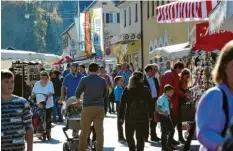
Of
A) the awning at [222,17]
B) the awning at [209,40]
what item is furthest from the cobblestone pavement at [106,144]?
the awning at [222,17]

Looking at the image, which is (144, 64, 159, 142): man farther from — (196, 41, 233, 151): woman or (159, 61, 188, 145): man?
(196, 41, 233, 151): woman

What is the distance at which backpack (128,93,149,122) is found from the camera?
38.0ft

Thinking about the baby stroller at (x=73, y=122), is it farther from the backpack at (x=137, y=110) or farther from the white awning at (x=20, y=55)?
the white awning at (x=20, y=55)

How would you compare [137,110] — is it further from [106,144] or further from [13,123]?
[13,123]

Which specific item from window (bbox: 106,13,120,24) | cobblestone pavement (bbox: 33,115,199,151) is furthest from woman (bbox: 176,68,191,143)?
window (bbox: 106,13,120,24)

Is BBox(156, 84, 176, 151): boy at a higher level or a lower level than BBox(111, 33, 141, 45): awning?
lower

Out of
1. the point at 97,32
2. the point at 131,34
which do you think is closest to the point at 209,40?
the point at 97,32

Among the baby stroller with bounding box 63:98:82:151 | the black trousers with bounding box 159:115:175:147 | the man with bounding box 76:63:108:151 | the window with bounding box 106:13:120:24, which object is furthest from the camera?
the window with bounding box 106:13:120:24

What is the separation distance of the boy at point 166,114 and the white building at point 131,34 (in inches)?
1350

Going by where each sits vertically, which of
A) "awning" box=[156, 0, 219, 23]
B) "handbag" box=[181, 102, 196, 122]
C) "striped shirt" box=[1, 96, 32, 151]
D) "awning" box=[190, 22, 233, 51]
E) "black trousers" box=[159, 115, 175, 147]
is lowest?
"black trousers" box=[159, 115, 175, 147]

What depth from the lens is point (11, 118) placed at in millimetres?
6438

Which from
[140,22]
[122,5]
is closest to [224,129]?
[140,22]

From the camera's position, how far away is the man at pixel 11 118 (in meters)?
6.41

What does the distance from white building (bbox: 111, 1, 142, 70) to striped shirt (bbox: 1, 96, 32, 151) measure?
4091cm
